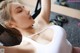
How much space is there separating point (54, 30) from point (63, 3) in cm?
103

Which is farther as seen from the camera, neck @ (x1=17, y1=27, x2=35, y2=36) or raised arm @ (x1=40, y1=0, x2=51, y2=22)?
raised arm @ (x1=40, y1=0, x2=51, y2=22)

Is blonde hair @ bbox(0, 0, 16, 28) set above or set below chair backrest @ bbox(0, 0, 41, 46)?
above

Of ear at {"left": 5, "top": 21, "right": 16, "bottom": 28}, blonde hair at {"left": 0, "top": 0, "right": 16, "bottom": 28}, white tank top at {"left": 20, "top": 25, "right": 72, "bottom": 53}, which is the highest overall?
blonde hair at {"left": 0, "top": 0, "right": 16, "bottom": 28}

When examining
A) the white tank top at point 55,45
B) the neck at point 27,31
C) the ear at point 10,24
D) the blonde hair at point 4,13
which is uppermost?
the blonde hair at point 4,13

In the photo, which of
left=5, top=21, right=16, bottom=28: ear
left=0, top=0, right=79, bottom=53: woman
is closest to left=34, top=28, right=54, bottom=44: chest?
left=0, top=0, right=79, bottom=53: woman

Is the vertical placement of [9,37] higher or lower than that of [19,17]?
Answer: lower

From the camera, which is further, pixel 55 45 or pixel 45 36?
pixel 45 36

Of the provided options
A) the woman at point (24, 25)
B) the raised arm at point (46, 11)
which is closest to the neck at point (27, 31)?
the woman at point (24, 25)

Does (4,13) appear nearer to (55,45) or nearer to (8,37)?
(8,37)

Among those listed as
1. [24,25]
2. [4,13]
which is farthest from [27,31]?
[4,13]

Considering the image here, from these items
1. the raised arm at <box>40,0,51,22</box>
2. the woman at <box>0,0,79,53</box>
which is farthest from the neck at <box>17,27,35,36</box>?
the raised arm at <box>40,0,51,22</box>

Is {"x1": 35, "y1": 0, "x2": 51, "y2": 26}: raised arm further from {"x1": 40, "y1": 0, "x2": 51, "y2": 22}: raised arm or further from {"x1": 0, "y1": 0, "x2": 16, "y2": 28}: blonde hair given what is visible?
{"x1": 0, "y1": 0, "x2": 16, "y2": 28}: blonde hair

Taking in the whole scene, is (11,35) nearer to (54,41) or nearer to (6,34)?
(6,34)

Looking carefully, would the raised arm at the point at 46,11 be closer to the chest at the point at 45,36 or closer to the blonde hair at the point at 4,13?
the chest at the point at 45,36
